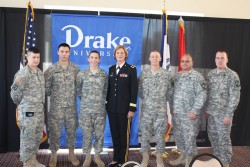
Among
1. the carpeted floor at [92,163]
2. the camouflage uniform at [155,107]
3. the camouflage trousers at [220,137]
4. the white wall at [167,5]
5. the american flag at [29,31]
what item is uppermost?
the white wall at [167,5]

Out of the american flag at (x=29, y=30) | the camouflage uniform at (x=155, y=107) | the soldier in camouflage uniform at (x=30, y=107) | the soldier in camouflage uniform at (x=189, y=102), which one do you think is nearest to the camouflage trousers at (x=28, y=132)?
the soldier in camouflage uniform at (x=30, y=107)

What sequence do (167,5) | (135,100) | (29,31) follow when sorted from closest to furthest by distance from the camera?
(135,100)
(29,31)
(167,5)

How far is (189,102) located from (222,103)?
1.38 ft

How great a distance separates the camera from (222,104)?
3461 millimetres

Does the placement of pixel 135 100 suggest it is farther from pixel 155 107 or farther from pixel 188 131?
pixel 188 131

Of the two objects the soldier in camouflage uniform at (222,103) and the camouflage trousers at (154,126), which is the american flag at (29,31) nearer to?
the camouflage trousers at (154,126)

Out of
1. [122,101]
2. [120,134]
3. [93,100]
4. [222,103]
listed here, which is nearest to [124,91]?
[122,101]

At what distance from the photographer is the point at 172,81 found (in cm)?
361

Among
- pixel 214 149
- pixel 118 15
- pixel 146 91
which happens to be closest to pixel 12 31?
pixel 118 15

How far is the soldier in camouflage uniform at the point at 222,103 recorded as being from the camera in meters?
3.39

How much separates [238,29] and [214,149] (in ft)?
7.36

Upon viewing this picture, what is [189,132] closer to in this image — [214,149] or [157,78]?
[214,149]

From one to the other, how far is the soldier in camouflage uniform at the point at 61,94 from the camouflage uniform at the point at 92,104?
120mm

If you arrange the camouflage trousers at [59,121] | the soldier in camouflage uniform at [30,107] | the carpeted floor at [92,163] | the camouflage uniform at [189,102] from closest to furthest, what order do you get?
the soldier in camouflage uniform at [30,107] → the camouflage uniform at [189,102] → the camouflage trousers at [59,121] → the carpeted floor at [92,163]
